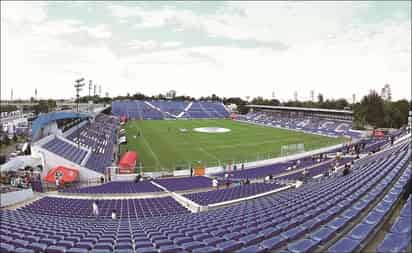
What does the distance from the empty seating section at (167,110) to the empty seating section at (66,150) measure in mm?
56029

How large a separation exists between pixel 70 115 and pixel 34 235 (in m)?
33.0

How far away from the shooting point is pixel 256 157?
3556 centimetres

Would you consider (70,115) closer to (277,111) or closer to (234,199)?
(234,199)

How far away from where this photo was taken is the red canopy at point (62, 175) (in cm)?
2202

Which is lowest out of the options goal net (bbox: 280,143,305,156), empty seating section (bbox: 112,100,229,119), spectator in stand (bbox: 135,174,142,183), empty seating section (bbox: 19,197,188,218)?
spectator in stand (bbox: 135,174,142,183)

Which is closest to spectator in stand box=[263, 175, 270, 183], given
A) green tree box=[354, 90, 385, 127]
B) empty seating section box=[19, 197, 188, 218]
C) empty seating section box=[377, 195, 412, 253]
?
empty seating section box=[19, 197, 188, 218]

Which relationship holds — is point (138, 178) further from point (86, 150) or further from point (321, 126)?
point (321, 126)

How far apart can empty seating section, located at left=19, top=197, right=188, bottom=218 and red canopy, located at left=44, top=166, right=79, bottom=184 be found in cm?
465

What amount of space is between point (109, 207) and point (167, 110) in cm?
8584

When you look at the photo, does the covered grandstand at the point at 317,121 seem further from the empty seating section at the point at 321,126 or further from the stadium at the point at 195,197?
the stadium at the point at 195,197

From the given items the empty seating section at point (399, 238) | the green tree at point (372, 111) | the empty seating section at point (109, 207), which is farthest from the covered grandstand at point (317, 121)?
the empty seating section at point (399, 238)

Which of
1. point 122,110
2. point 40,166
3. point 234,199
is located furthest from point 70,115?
point 122,110

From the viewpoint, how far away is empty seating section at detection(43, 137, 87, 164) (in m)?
24.9

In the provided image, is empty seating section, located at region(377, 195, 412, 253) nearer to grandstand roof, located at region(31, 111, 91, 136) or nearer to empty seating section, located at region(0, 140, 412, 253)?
empty seating section, located at region(0, 140, 412, 253)
